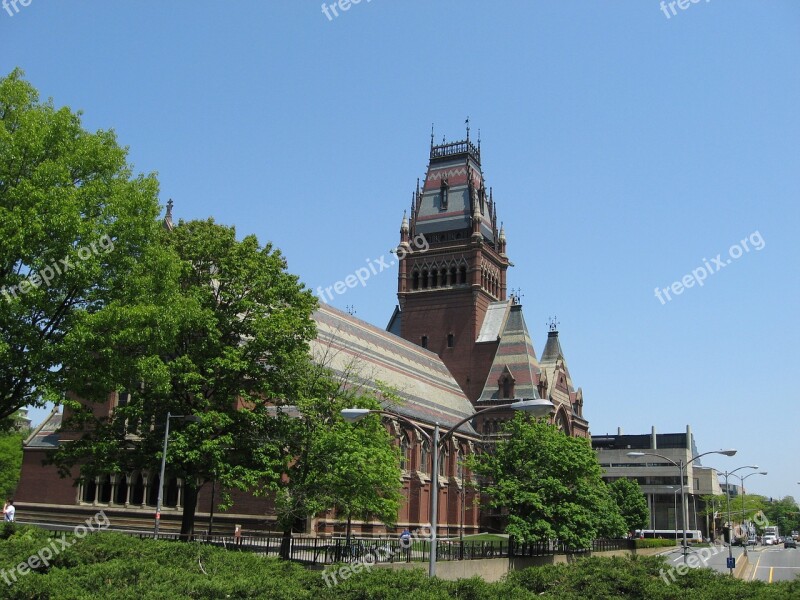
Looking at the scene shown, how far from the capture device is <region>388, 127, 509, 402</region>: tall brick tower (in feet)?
302

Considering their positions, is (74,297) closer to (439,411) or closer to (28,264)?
(28,264)

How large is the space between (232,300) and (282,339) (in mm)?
3417

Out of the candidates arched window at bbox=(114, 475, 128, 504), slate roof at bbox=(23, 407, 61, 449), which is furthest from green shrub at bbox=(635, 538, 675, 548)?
slate roof at bbox=(23, 407, 61, 449)

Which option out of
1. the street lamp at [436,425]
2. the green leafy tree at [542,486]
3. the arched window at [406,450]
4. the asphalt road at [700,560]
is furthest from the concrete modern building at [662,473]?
the street lamp at [436,425]

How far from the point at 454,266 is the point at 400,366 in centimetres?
1682

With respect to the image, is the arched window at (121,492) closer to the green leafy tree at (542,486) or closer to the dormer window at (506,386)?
the green leafy tree at (542,486)

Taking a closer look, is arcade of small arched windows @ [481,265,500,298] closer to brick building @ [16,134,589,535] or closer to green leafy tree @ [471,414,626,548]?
brick building @ [16,134,589,535]

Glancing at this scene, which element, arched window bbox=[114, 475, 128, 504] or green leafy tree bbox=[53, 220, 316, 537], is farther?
arched window bbox=[114, 475, 128, 504]

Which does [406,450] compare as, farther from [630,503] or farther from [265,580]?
[265,580]

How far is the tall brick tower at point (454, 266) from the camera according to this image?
3622 inches

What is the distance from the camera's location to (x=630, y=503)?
8838 cm

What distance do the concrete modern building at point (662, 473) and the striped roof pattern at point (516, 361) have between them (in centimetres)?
4402

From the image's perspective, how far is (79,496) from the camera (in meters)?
57.3

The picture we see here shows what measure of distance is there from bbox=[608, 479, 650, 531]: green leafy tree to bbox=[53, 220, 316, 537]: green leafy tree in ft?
193
